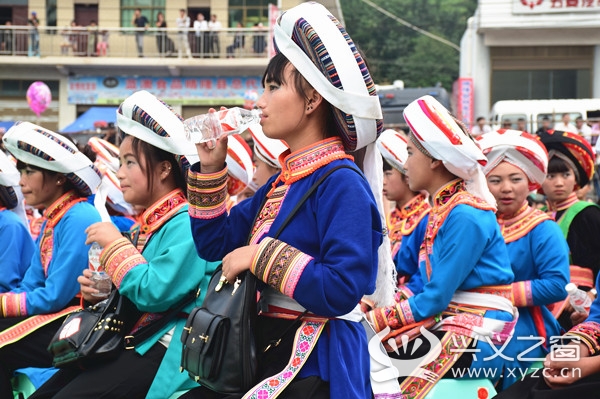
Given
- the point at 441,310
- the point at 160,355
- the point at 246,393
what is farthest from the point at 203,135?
the point at 441,310

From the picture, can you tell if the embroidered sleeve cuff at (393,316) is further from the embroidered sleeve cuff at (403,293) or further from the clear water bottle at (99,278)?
the clear water bottle at (99,278)

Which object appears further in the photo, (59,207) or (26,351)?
(59,207)

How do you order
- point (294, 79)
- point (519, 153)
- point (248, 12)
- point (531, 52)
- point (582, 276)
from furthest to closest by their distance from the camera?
point (248, 12), point (531, 52), point (582, 276), point (519, 153), point (294, 79)

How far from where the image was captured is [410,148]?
4.79 meters

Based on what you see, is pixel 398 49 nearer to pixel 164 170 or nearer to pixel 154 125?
pixel 164 170

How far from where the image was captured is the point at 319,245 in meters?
2.85

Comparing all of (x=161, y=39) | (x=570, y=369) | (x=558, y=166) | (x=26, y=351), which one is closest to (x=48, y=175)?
(x=26, y=351)

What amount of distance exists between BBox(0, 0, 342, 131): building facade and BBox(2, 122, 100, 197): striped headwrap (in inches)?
905

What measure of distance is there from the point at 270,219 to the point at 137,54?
2628 centimetres

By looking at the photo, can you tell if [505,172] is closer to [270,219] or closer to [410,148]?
[410,148]

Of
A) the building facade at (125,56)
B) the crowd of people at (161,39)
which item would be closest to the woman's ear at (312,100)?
the building facade at (125,56)

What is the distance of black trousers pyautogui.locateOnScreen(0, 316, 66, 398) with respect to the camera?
459 centimetres

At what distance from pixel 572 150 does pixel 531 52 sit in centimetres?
2282

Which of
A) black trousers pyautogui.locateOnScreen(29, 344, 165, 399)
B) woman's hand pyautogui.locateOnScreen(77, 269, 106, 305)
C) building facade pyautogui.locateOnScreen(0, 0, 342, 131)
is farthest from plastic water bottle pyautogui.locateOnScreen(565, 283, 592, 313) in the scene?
building facade pyautogui.locateOnScreen(0, 0, 342, 131)
